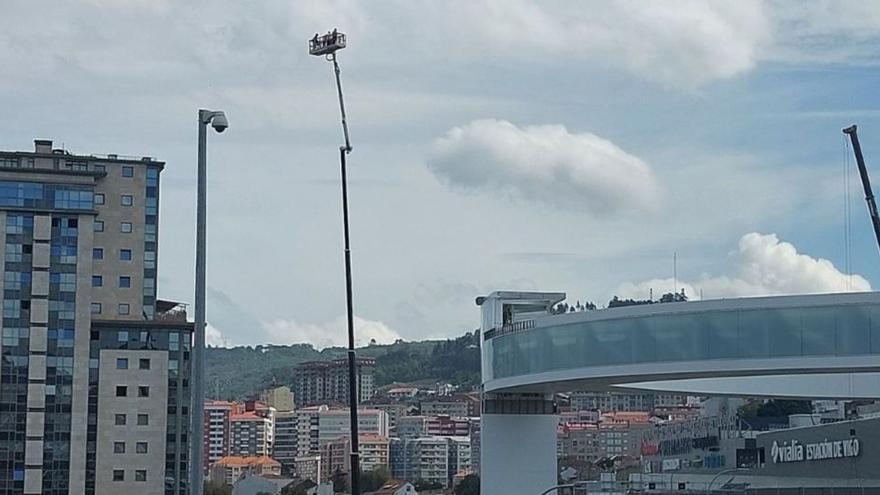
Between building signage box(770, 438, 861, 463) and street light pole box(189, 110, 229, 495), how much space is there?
125 ft

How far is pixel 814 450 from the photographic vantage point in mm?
58719

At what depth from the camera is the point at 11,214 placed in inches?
3733

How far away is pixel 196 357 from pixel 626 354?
26.0 m

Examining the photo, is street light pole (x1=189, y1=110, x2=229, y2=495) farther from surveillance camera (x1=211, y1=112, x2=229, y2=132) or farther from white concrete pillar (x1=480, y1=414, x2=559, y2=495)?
white concrete pillar (x1=480, y1=414, x2=559, y2=495)

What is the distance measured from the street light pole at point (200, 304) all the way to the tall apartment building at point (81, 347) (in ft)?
232

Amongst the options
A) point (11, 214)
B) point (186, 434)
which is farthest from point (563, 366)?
point (11, 214)

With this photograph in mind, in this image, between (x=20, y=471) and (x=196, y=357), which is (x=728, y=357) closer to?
(x=196, y=357)

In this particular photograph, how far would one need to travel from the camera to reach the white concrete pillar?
173ft

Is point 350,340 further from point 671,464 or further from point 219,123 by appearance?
point 671,464

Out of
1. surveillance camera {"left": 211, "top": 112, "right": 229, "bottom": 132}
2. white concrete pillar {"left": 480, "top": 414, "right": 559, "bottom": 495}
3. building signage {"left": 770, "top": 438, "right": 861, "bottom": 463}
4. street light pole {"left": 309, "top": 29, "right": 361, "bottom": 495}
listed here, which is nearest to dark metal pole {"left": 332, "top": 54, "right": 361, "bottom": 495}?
street light pole {"left": 309, "top": 29, "right": 361, "bottom": 495}

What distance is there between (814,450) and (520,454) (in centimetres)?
1342

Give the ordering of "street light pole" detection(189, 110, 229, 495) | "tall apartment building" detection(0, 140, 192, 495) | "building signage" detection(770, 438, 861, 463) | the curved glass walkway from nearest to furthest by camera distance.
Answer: "street light pole" detection(189, 110, 229, 495), the curved glass walkway, "building signage" detection(770, 438, 861, 463), "tall apartment building" detection(0, 140, 192, 495)

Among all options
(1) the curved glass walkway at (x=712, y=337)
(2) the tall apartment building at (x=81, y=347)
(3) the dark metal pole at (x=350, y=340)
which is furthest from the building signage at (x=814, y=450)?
(2) the tall apartment building at (x=81, y=347)

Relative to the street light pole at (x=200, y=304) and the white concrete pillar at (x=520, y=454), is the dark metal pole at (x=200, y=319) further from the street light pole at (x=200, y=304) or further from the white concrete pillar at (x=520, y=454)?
the white concrete pillar at (x=520, y=454)
